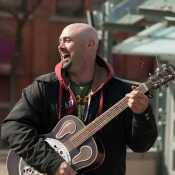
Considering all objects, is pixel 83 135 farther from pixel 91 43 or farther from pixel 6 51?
pixel 6 51

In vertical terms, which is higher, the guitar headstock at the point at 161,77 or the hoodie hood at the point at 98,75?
the guitar headstock at the point at 161,77


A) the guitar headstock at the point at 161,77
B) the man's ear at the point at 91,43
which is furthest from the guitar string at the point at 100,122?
the man's ear at the point at 91,43

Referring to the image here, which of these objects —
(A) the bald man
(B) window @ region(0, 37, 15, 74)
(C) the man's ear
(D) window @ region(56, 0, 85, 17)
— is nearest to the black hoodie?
(A) the bald man

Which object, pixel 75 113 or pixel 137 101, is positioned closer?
pixel 137 101

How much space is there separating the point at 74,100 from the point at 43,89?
6.2 inches

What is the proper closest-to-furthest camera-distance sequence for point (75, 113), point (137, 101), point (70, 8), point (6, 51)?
point (137, 101)
point (75, 113)
point (6, 51)
point (70, 8)

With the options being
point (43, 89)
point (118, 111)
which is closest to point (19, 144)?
point (43, 89)

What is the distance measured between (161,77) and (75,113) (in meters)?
0.45

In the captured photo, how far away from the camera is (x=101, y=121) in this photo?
309 centimetres

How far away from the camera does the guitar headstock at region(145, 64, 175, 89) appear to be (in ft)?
9.89

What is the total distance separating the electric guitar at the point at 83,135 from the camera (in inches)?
120

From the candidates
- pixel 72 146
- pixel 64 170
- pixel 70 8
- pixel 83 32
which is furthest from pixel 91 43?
pixel 70 8

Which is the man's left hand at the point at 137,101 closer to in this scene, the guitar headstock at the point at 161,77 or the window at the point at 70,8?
the guitar headstock at the point at 161,77

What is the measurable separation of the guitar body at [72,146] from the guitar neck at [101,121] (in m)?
0.02
